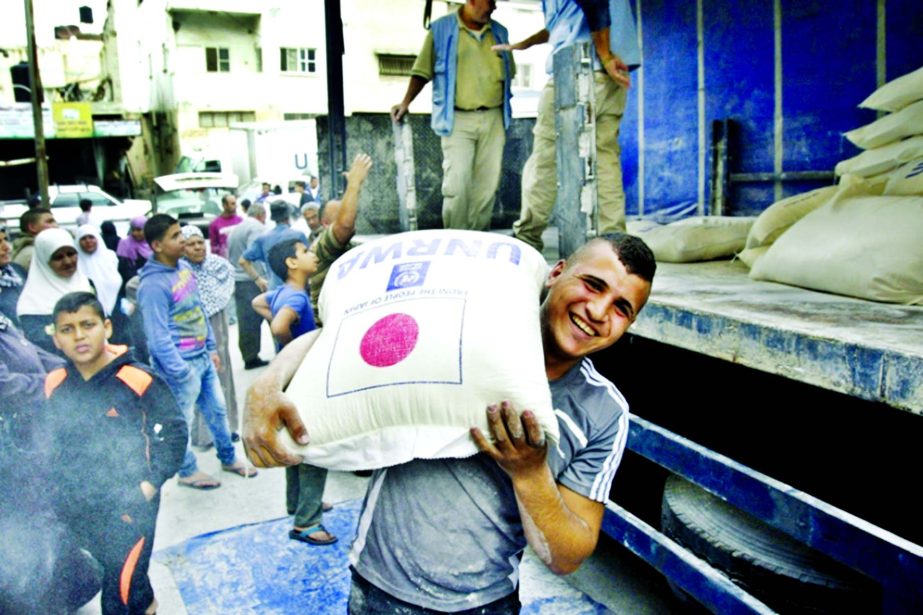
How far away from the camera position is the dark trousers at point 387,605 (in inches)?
59.0

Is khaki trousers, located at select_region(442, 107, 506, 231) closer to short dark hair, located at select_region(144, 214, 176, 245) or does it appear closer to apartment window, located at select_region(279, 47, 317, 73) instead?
short dark hair, located at select_region(144, 214, 176, 245)

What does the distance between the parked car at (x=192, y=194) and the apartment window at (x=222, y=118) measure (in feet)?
27.7

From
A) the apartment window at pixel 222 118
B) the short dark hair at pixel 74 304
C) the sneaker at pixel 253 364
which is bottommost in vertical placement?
the sneaker at pixel 253 364

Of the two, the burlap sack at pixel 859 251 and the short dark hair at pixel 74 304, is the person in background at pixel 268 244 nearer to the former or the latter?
the short dark hair at pixel 74 304

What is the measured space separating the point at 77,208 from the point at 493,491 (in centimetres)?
1681

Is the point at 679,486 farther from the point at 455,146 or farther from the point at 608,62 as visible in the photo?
the point at 455,146

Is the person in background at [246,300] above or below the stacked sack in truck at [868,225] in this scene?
below

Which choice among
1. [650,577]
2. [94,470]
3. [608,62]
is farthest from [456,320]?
[650,577]

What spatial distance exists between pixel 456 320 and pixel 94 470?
1.98 metres

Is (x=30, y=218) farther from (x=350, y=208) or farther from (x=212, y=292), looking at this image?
(x=350, y=208)

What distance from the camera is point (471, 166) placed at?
442 centimetres

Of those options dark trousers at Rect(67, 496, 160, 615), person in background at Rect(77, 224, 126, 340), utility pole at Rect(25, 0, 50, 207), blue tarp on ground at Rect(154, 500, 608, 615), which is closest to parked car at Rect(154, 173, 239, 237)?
utility pole at Rect(25, 0, 50, 207)

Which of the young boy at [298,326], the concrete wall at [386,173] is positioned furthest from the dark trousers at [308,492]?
the concrete wall at [386,173]

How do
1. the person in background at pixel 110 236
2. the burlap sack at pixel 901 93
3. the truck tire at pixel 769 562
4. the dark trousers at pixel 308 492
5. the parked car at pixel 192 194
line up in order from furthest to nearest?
1. the parked car at pixel 192 194
2. the person in background at pixel 110 236
3. the dark trousers at pixel 308 492
4. the burlap sack at pixel 901 93
5. the truck tire at pixel 769 562
